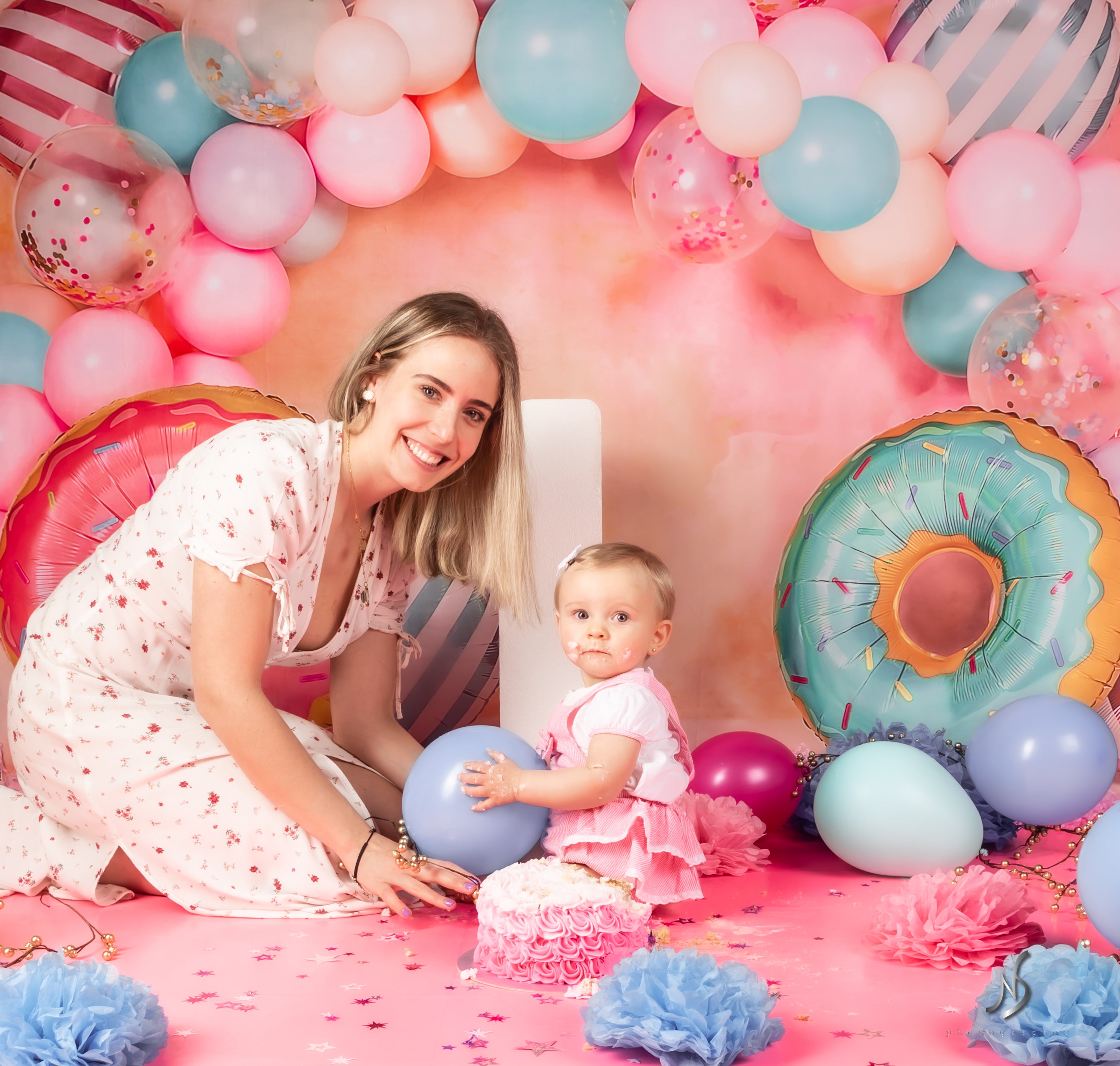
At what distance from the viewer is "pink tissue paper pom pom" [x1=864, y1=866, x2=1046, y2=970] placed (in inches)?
76.4

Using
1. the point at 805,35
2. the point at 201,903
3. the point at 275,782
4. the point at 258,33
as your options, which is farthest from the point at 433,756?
the point at 805,35

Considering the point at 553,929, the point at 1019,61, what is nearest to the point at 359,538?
the point at 553,929

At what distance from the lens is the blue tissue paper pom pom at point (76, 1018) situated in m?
1.45

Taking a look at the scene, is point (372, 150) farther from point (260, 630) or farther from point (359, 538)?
point (260, 630)

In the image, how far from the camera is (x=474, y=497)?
2525 millimetres

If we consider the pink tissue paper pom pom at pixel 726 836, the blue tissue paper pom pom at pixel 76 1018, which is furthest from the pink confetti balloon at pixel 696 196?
the blue tissue paper pom pom at pixel 76 1018

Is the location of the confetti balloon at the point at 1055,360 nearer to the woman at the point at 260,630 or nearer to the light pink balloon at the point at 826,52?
the light pink balloon at the point at 826,52

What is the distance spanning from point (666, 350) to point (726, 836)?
5.09ft

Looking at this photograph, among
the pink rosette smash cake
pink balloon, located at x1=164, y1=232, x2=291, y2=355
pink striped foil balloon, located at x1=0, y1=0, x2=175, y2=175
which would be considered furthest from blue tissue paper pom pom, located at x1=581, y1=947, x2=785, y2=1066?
pink striped foil balloon, located at x1=0, y1=0, x2=175, y2=175

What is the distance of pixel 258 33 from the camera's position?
2756 mm

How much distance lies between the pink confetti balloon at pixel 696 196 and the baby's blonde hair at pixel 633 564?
1.02m

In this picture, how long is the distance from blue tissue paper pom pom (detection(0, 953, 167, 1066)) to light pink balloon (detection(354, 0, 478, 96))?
2.16 metres

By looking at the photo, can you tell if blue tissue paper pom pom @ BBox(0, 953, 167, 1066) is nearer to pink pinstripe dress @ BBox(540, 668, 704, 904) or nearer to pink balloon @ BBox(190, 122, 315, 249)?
pink pinstripe dress @ BBox(540, 668, 704, 904)

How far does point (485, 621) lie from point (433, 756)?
983 millimetres
